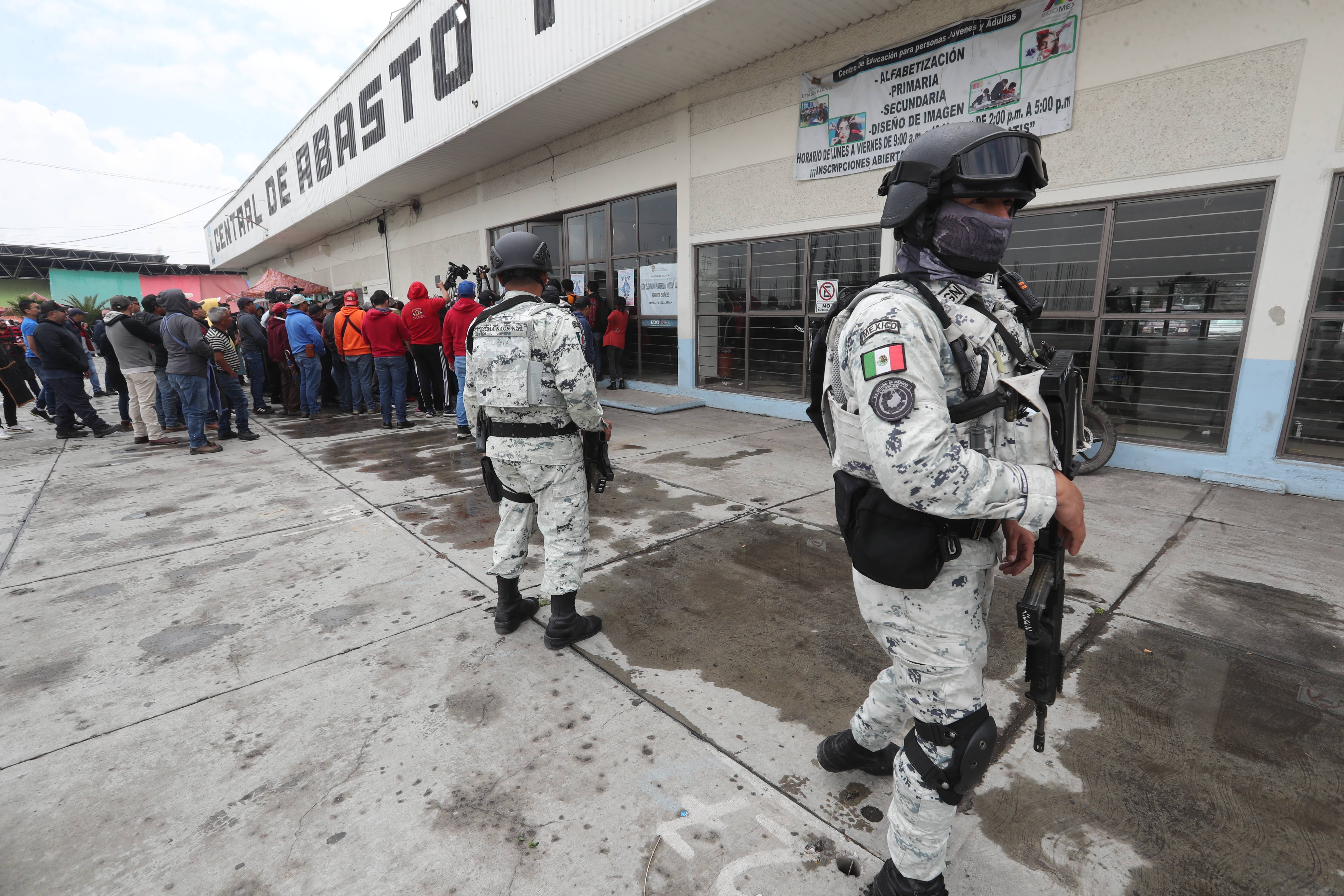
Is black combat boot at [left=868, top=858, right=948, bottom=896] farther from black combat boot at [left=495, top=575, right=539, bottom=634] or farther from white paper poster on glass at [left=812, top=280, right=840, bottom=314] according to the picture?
white paper poster on glass at [left=812, top=280, right=840, bottom=314]

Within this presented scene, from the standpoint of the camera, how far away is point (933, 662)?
1.39 m

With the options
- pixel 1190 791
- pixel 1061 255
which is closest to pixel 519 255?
pixel 1190 791

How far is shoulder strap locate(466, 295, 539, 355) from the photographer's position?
2.66 meters

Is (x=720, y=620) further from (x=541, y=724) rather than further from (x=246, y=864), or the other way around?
(x=246, y=864)

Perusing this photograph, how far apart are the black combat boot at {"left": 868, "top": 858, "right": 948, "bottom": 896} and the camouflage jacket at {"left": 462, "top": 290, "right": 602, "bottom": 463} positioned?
6.09 feet

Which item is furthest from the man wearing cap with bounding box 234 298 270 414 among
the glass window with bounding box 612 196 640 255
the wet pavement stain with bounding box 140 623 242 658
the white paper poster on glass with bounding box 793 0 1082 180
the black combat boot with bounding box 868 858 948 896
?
the black combat boot with bounding box 868 858 948 896

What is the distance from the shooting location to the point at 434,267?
1431 centimetres

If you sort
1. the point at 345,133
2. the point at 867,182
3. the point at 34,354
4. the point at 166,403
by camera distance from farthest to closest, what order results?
the point at 345,133 < the point at 34,354 < the point at 166,403 < the point at 867,182

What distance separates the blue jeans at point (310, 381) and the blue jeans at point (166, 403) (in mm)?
1500

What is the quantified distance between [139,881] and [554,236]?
449 inches

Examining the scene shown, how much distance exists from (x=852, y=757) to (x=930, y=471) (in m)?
1.14

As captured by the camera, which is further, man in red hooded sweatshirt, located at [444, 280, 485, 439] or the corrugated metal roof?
man in red hooded sweatshirt, located at [444, 280, 485, 439]

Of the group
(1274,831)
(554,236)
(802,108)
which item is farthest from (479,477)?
(554,236)

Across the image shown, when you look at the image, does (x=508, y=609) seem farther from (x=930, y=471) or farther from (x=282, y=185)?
(x=282, y=185)
